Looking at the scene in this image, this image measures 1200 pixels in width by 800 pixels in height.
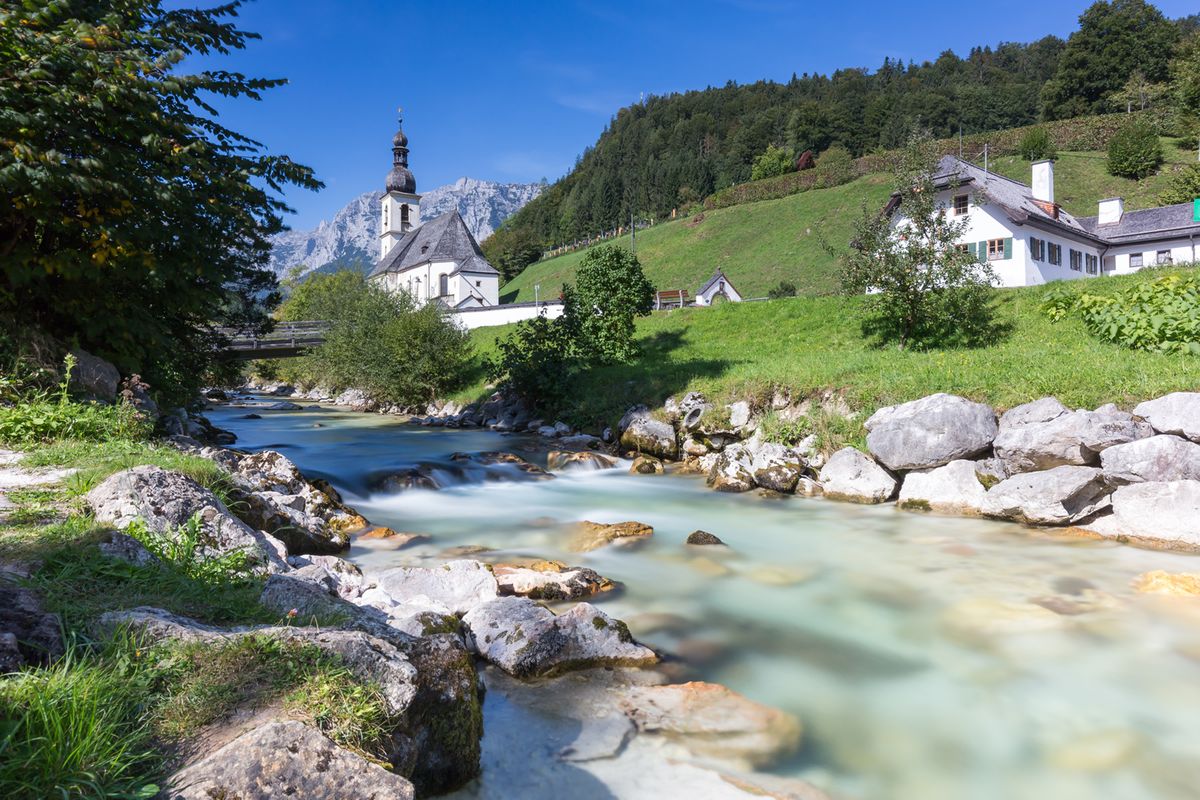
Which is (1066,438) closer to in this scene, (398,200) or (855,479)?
(855,479)

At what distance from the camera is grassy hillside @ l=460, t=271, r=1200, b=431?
11.8 meters

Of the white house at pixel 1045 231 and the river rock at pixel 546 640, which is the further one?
the white house at pixel 1045 231

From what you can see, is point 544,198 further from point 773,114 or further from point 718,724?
point 718,724

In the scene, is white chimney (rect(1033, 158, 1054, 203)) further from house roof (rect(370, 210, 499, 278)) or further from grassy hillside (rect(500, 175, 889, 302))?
house roof (rect(370, 210, 499, 278))

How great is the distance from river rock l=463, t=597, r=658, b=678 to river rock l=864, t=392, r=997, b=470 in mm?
7257

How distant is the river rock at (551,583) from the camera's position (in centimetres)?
718

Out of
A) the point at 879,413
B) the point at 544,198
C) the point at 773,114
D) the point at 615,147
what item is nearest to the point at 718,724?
the point at 879,413

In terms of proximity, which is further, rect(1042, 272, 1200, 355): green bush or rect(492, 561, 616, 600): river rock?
rect(1042, 272, 1200, 355): green bush

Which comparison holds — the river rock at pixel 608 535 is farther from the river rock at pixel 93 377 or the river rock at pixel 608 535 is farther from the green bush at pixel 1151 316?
the green bush at pixel 1151 316

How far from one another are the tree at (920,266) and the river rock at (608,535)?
1286 centimetres

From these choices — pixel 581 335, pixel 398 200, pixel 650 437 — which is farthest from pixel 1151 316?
pixel 398 200

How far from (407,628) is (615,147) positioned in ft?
549

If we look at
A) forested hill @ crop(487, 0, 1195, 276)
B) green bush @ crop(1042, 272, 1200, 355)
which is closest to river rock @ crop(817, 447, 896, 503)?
green bush @ crop(1042, 272, 1200, 355)

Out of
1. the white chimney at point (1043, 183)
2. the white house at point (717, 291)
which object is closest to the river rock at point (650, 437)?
the white chimney at point (1043, 183)
